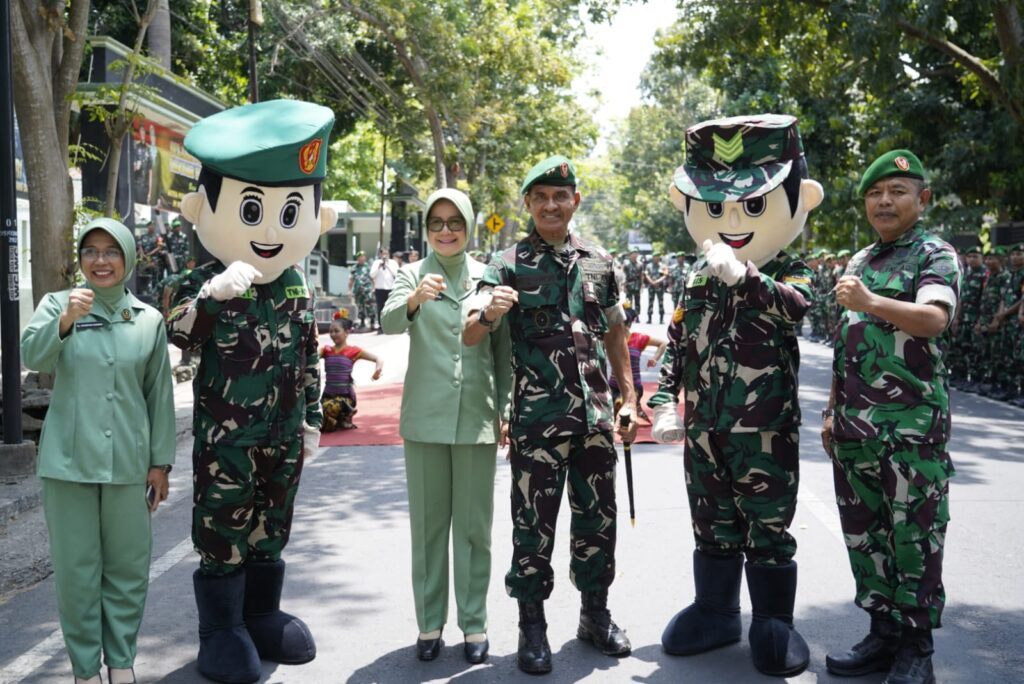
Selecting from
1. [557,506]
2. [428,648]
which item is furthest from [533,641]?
[557,506]

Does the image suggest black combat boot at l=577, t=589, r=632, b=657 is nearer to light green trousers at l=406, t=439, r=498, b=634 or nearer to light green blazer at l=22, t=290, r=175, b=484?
light green trousers at l=406, t=439, r=498, b=634

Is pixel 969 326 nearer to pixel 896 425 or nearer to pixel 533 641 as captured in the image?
pixel 896 425

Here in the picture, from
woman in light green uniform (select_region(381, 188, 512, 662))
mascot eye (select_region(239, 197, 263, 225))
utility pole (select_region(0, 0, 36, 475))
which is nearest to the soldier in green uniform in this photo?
woman in light green uniform (select_region(381, 188, 512, 662))

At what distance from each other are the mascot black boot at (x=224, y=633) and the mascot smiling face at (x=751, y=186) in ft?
7.99

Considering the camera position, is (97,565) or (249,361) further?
(249,361)

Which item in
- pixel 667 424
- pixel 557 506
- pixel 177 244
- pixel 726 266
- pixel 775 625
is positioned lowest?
pixel 775 625

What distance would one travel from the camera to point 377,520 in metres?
7.23

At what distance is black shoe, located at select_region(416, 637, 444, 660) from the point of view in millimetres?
4527

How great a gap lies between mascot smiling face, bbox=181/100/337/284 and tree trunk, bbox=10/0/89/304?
5.23 m

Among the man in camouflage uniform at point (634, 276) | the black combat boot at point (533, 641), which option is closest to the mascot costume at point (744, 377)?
the black combat boot at point (533, 641)

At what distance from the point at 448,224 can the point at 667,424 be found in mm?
1263

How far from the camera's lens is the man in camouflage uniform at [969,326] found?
15023 mm

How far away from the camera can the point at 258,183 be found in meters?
4.38

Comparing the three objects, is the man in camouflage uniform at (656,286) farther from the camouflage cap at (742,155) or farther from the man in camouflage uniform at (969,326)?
the camouflage cap at (742,155)
